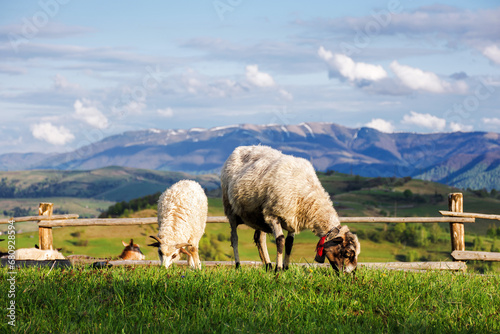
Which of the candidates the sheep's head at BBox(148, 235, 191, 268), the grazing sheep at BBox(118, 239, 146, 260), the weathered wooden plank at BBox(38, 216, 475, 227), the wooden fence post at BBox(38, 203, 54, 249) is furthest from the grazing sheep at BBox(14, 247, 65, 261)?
the sheep's head at BBox(148, 235, 191, 268)

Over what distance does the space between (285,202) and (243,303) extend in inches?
115

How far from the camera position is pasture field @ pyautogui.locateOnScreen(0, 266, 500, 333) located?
486cm

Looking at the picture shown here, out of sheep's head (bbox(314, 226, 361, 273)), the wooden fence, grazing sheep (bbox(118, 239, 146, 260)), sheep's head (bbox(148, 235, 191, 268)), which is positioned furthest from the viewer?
grazing sheep (bbox(118, 239, 146, 260))

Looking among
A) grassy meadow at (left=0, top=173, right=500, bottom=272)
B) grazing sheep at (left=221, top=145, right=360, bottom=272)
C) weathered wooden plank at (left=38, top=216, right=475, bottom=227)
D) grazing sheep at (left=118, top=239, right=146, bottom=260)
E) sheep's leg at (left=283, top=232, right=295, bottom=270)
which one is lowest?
grassy meadow at (left=0, top=173, right=500, bottom=272)

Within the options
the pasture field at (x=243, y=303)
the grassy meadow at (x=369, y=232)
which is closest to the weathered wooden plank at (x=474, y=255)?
the pasture field at (x=243, y=303)

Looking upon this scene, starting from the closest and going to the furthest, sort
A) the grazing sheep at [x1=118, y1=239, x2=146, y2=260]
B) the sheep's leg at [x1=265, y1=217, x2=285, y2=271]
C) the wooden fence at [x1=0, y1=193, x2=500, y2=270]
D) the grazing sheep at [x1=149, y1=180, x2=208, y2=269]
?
1. the sheep's leg at [x1=265, y1=217, x2=285, y2=271]
2. the grazing sheep at [x1=149, y1=180, x2=208, y2=269]
3. the wooden fence at [x1=0, y1=193, x2=500, y2=270]
4. the grazing sheep at [x1=118, y1=239, x2=146, y2=260]

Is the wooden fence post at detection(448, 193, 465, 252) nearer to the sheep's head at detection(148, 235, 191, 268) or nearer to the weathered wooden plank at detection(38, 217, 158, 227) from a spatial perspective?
the sheep's head at detection(148, 235, 191, 268)

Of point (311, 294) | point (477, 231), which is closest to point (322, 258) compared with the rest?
point (311, 294)

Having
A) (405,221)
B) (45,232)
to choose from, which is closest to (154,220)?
(45,232)

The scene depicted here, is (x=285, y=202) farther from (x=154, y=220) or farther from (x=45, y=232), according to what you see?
(x=45, y=232)

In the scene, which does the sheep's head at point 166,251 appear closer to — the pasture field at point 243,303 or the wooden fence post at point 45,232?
the pasture field at point 243,303

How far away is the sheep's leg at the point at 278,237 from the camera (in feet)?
25.8

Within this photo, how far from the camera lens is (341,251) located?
727 cm

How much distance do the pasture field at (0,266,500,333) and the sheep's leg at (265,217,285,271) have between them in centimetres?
88
